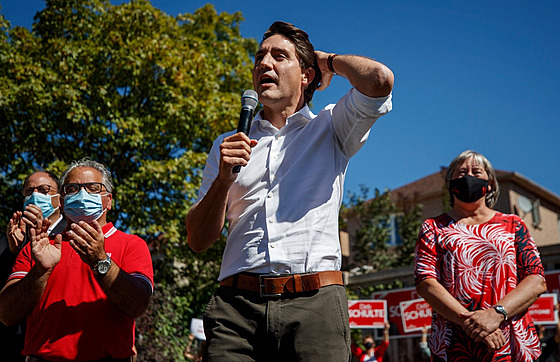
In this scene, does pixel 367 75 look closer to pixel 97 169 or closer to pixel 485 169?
pixel 485 169

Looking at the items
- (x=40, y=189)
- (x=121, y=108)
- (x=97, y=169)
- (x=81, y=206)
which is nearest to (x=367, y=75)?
(x=81, y=206)

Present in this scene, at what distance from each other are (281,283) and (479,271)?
5.01ft

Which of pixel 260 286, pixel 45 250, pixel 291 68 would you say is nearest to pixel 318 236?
pixel 260 286

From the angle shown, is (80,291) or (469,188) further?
(469,188)

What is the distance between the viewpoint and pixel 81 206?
3.43 m

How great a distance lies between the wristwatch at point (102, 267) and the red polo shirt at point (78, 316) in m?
0.27

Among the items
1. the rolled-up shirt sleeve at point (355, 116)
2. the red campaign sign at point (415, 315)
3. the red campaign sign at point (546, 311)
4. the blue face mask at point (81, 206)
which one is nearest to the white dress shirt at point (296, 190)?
the rolled-up shirt sleeve at point (355, 116)

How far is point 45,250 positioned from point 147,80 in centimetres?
1250

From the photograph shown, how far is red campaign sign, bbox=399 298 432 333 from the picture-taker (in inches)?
410

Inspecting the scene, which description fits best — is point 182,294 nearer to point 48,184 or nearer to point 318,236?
point 48,184

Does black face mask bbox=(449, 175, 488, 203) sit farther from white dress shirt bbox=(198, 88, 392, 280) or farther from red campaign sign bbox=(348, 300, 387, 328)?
red campaign sign bbox=(348, 300, 387, 328)

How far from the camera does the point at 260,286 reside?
2455mm

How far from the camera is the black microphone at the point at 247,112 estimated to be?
99.3 inches

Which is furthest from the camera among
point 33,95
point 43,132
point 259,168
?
point 43,132
